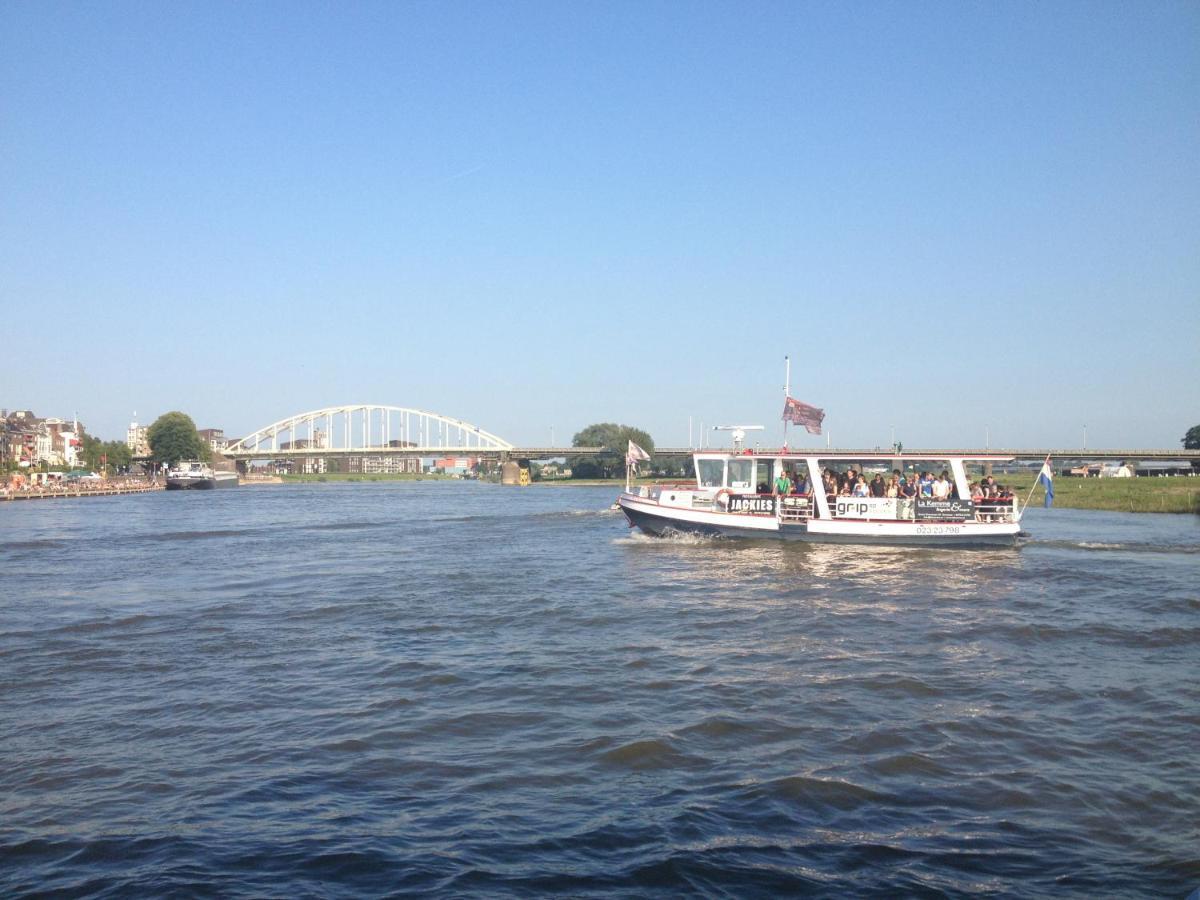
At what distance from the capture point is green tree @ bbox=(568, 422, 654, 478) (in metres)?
143

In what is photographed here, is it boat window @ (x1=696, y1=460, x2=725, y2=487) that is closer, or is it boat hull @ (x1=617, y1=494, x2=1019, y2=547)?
boat hull @ (x1=617, y1=494, x2=1019, y2=547)

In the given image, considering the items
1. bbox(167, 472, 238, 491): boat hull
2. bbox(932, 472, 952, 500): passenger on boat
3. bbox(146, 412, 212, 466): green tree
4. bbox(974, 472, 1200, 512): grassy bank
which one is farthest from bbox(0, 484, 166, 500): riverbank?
bbox(974, 472, 1200, 512): grassy bank

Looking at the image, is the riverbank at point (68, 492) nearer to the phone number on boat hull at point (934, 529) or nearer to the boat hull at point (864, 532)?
the boat hull at point (864, 532)

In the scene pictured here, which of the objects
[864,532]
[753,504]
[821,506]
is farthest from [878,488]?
[753,504]

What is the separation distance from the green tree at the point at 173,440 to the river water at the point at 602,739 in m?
127

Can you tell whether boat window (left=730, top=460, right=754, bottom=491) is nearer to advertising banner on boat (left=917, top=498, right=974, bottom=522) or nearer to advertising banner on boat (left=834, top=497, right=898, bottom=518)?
advertising banner on boat (left=834, top=497, right=898, bottom=518)

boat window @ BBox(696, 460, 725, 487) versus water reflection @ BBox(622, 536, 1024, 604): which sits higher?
boat window @ BBox(696, 460, 725, 487)

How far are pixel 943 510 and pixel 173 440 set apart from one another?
13436 centimetres

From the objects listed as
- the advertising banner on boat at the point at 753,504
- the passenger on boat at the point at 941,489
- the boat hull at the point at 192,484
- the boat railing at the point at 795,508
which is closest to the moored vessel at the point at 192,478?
the boat hull at the point at 192,484

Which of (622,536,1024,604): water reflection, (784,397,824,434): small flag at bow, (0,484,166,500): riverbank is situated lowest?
(622,536,1024,604): water reflection

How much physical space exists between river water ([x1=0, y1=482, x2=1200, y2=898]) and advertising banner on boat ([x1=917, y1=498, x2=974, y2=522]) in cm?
697

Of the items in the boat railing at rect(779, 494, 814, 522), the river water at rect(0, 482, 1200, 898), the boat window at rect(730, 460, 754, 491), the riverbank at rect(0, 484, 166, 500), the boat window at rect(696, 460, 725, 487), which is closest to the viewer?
the river water at rect(0, 482, 1200, 898)

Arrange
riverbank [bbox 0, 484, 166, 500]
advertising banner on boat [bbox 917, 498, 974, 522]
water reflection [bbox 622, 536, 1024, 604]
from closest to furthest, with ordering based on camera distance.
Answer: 1. water reflection [bbox 622, 536, 1024, 604]
2. advertising banner on boat [bbox 917, 498, 974, 522]
3. riverbank [bbox 0, 484, 166, 500]

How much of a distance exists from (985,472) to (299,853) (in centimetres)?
3173
